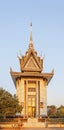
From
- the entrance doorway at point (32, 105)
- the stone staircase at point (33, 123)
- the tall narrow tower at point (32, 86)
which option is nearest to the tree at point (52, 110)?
the entrance doorway at point (32, 105)

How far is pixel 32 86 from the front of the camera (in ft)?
172

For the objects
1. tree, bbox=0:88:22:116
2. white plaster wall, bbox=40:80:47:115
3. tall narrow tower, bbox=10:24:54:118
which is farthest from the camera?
white plaster wall, bbox=40:80:47:115

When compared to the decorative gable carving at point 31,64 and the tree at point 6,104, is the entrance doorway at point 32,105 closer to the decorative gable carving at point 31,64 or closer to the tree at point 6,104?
the decorative gable carving at point 31,64

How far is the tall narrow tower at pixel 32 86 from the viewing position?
51.2m

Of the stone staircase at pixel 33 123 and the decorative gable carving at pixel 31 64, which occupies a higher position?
the decorative gable carving at pixel 31 64

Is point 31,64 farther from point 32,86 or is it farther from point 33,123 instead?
point 33,123

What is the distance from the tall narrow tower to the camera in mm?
51250

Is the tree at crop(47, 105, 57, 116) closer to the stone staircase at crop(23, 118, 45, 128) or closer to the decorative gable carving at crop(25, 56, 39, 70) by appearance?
the decorative gable carving at crop(25, 56, 39, 70)

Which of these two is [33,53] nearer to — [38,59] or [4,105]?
[38,59]

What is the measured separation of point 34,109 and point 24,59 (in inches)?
311

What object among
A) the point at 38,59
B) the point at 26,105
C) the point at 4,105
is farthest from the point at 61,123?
the point at 38,59

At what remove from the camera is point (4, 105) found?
3850cm

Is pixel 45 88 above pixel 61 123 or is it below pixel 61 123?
above

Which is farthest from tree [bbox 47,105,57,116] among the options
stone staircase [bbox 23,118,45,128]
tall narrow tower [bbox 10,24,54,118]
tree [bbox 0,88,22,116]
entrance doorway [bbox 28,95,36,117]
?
tree [bbox 0,88,22,116]
